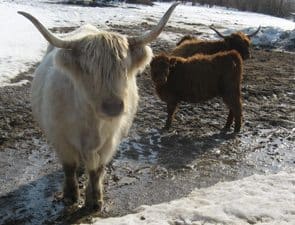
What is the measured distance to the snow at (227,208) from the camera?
3.96m

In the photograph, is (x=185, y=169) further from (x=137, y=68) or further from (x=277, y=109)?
(x=277, y=109)

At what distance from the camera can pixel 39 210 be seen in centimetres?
438

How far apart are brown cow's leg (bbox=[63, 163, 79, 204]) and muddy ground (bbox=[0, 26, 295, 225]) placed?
118 mm

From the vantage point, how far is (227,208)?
4.14 m

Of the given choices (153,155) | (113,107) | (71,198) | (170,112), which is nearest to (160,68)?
(170,112)

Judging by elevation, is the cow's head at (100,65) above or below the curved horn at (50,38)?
below

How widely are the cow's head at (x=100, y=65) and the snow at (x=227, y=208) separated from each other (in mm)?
1084

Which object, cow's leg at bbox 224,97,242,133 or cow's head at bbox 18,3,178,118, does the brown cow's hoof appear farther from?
cow's leg at bbox 224,97,242,133

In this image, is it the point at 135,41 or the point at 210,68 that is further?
the point at 210,68

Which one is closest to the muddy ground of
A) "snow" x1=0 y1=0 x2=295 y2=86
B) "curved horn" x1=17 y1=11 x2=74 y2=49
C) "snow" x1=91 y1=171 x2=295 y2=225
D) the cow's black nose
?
"snow" x1=91 y1=171 x2=295 y2=225

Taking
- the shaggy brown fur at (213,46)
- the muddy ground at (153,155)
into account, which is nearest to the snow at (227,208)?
the muddy ground at (153,155)

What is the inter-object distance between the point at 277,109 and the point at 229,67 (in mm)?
1474

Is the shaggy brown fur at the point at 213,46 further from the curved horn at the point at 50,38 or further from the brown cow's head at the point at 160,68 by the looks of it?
the curved horn at the point at 50,38

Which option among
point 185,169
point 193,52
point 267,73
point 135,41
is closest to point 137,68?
point 135,41
